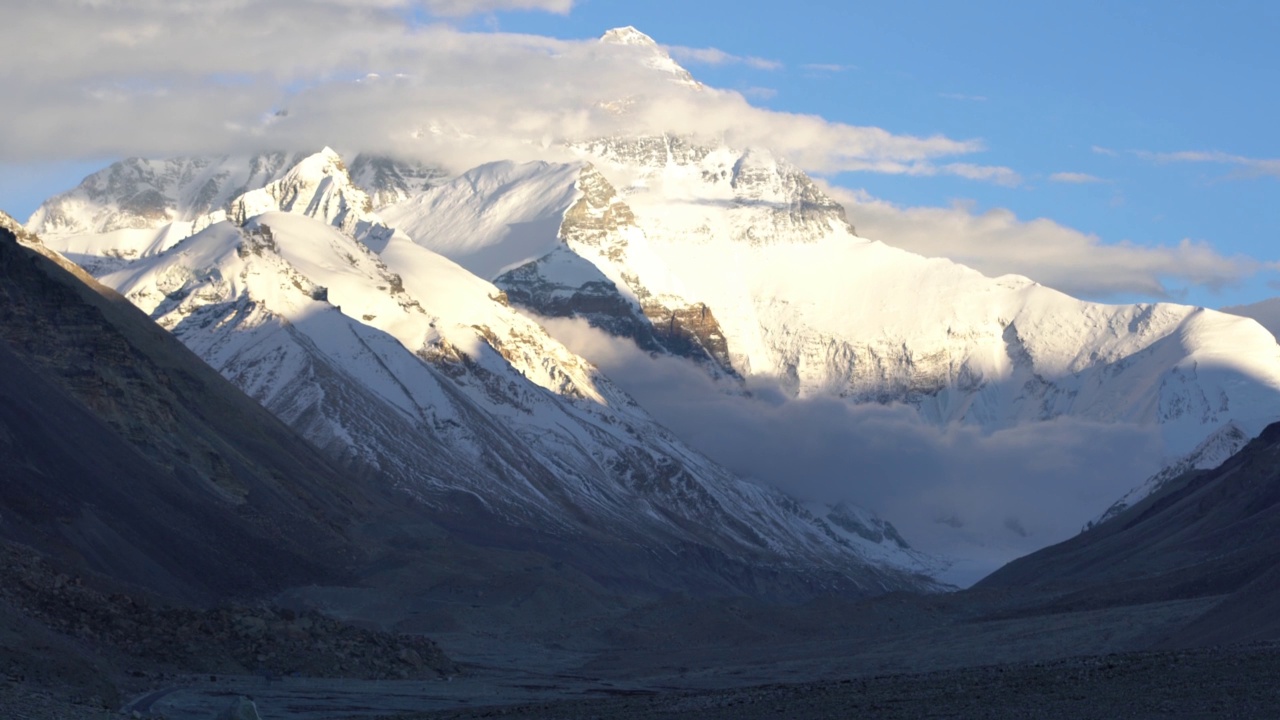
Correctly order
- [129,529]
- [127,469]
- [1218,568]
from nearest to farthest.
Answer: [129,529] < [1218,568] < [127,469]

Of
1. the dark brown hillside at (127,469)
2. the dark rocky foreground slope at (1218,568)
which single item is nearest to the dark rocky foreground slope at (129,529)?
the dark brown hillside at (127,469)

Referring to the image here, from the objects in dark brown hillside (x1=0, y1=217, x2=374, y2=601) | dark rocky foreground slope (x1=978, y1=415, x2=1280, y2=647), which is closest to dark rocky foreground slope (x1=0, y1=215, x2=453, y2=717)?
dark brown hillside (x1=0, y1=217, x2=374, y2=601)

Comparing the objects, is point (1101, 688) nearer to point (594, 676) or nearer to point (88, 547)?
point (594, 676)

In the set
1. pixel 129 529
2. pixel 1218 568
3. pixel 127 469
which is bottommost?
pixel 129 529

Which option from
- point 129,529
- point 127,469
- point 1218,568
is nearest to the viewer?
point 129,529

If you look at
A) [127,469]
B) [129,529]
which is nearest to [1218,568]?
[129,529]

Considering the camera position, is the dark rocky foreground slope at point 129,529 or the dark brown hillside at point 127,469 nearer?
the dark rocky foreground slope at point 129,529

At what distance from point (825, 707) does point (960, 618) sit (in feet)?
275

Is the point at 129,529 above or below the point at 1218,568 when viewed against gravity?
below

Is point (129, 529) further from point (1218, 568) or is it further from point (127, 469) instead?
point (1218, 568)

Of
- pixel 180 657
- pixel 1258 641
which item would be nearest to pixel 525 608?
pixel 180 657

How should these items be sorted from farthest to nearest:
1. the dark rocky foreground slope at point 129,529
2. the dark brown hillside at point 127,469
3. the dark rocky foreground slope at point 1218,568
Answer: the dark brown hillside at point 127,469
the dark rocky foreground slope at point 1218,568
the dark rocky foreground slope at point 129,529

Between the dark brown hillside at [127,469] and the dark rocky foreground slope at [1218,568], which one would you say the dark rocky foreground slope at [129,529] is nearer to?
the dark brown hillside at [127,469]

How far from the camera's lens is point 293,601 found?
494ft
